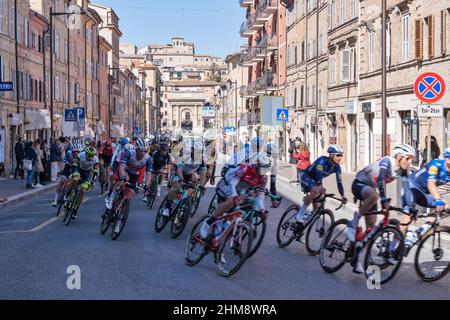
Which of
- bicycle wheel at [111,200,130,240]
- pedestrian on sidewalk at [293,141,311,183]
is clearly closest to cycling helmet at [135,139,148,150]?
bicycle wheel at [111,200,130,240]

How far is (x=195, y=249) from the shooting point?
1078cm

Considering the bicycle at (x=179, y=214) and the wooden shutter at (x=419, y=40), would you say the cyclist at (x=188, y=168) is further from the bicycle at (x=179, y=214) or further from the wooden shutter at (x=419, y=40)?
the wooden shutter at (x=419, y=40)

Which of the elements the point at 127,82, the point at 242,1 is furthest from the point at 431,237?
the point at 127,82

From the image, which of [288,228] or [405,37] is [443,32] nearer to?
[405,37]

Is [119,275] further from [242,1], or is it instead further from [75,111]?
[242,1]

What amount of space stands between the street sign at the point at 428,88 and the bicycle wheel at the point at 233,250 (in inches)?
292

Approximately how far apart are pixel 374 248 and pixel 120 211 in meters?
5.50

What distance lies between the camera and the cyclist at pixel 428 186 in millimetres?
9938

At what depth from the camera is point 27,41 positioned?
43.9 m

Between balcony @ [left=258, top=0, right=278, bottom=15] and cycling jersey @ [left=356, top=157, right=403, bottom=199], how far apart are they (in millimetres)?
55759

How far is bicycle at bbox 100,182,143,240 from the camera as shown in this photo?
531 inches

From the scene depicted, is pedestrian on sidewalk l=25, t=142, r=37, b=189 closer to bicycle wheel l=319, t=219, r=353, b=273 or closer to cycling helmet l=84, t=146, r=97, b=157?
cycling helmet l=84, t=146, r=97, b=157

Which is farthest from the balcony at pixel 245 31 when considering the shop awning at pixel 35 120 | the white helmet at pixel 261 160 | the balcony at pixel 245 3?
the white helmet at pixel 261 160

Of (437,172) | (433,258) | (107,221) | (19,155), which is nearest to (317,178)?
(437,172)
